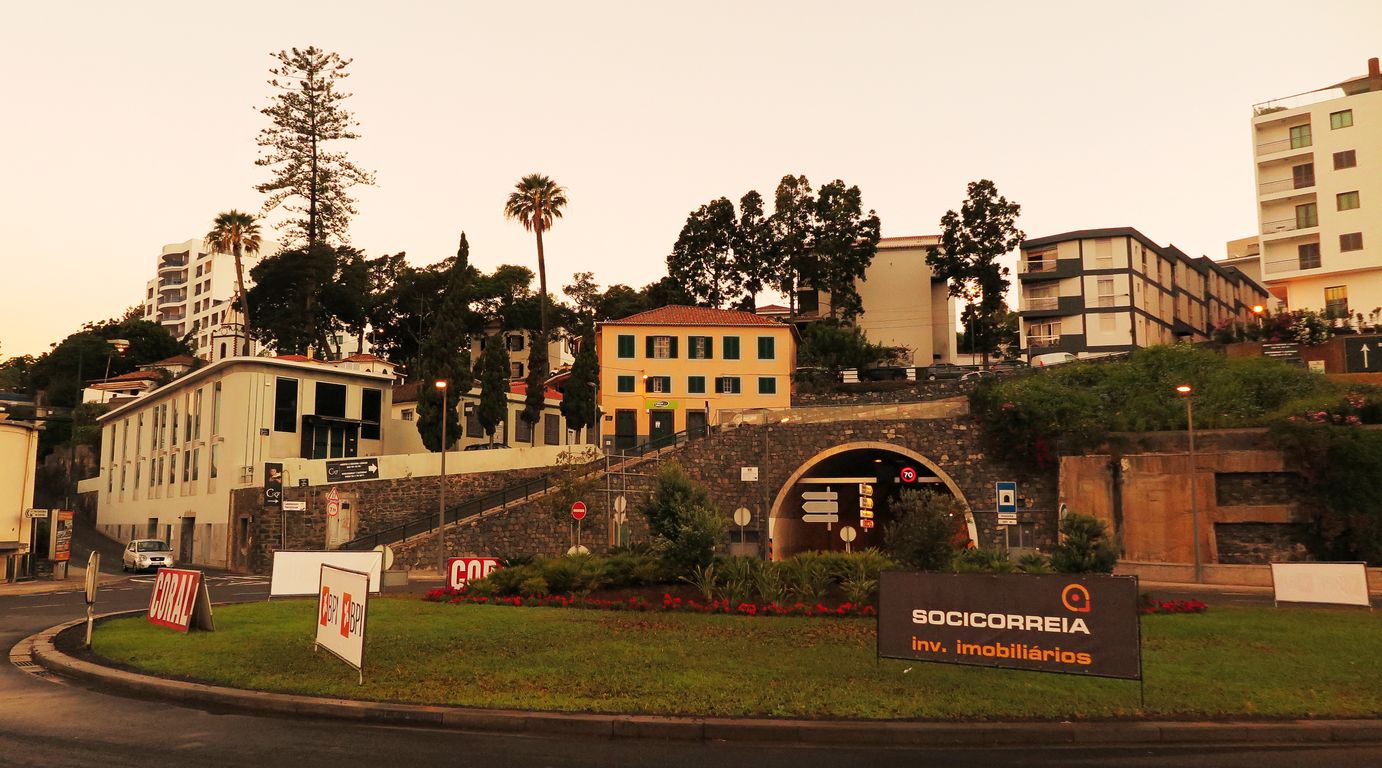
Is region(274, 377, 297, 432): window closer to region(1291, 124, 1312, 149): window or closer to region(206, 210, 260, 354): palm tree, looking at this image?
region(206, 210, 260, 354): palm tree

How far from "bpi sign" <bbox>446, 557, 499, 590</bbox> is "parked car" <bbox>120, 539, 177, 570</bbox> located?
1027 inches

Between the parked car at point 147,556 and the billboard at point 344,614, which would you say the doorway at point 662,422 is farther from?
the billboard at point 344,614

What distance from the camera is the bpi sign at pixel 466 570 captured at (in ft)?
87.1

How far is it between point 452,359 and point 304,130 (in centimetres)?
2938

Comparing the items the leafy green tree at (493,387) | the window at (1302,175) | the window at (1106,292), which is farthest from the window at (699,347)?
the window at (1302,175)

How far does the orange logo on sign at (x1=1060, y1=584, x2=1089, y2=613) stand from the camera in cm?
1226

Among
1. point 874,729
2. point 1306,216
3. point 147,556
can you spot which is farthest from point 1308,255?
point 147,556

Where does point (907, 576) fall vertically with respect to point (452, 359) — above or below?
below

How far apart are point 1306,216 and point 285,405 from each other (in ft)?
214

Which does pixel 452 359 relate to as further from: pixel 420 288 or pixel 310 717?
pixel 310 717

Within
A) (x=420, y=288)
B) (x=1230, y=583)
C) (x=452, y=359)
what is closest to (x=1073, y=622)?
(x=1230, y=583)

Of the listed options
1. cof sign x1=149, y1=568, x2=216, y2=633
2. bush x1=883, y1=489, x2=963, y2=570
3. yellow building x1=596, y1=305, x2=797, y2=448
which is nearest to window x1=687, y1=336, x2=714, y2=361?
yellow building x1=596, y1=305, x2=797, y2=448

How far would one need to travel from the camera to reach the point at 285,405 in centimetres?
5669

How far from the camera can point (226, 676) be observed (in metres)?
13.5
